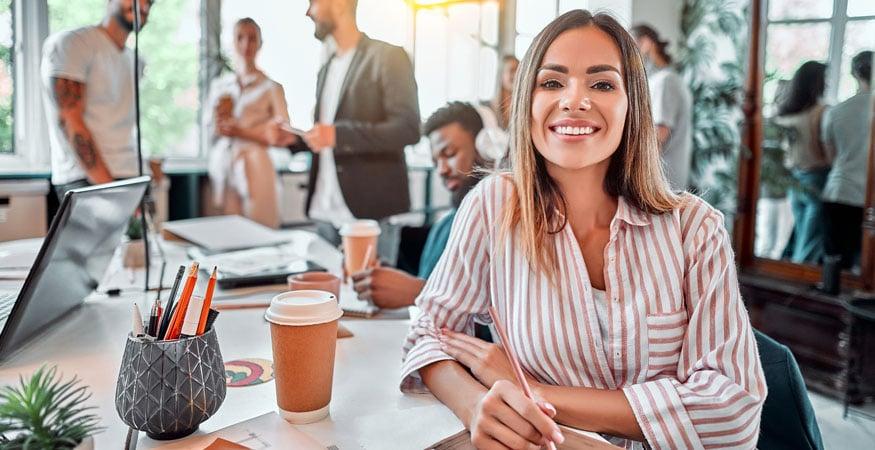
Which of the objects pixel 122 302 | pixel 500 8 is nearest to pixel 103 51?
pixel 122 302

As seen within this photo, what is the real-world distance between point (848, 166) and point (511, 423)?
2.55 meters

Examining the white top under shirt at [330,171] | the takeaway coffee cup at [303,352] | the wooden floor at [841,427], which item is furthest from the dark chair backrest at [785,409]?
the white top under shirt at [330,171]

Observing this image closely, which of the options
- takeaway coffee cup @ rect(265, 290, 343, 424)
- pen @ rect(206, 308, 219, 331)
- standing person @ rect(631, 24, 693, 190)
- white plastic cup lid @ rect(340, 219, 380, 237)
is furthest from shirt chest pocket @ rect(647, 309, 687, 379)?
standing person @ rect(631, 24, 693, 190)

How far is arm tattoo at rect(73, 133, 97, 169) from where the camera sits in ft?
7.80

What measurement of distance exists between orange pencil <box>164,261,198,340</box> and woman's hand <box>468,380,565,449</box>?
35cm

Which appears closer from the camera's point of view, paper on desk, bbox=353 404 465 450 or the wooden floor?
paper on desk, bbox=353 404 465 450

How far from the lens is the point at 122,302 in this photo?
131 cm

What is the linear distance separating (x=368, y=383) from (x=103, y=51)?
2.11 m

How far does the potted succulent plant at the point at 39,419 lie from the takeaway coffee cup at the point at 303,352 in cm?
25

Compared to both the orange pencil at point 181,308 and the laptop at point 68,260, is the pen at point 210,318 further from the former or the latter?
the laptop at point 68,260

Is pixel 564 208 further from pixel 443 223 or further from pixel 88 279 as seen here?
pixel 88 279

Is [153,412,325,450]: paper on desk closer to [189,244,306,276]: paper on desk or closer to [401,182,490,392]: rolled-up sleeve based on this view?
[401,182,490,392]: rolled-up sleeve

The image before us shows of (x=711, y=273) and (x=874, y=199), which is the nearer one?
(x=711, y=273)

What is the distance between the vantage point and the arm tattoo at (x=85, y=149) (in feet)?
7.80
